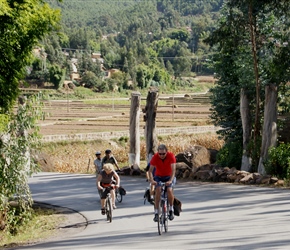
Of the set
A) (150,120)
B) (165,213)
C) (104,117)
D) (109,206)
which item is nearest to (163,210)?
(165,213)

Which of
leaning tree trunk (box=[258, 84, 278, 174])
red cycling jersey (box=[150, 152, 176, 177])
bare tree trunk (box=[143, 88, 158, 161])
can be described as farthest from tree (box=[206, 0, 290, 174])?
red cycling jersey (box=[150, 152, 176, 177])

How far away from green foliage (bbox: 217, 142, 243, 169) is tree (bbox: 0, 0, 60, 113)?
12899 millimetres

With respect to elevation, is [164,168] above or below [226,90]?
below

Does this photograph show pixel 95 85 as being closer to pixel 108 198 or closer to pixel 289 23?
pixel 289 23

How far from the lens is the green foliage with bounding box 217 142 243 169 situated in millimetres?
28719

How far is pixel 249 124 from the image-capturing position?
1068 inches

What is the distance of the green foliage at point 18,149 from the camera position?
16594mm

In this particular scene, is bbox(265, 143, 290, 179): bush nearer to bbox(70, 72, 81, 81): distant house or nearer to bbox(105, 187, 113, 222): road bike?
bbox(105, 187, 113, 222): road bike

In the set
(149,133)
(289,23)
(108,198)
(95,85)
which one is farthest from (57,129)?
(95,85)

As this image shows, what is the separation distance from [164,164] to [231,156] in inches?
580

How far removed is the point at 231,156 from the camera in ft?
95.0

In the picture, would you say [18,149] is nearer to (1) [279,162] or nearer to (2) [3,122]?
(2) [3,122]

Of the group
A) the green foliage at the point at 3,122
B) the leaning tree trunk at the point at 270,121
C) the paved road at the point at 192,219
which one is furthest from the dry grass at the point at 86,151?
the green foliage at the point at 3,122

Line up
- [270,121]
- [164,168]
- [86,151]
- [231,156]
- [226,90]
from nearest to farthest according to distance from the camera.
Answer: [164,168] < [270,121] < [231,156] < [226,90] < [86,151]
